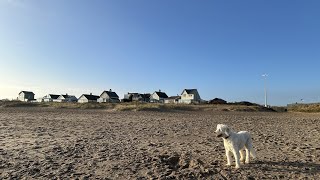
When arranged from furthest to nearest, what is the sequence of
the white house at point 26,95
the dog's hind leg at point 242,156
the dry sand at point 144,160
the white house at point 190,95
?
the white house at point 26,95
the white house at point 190,95
the dog's hind leg at point 242,156
the dry sand at point 144,160

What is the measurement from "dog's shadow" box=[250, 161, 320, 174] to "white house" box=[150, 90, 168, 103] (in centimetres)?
11208

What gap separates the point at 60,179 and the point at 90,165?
1.44m

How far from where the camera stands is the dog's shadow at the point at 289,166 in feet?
28.2

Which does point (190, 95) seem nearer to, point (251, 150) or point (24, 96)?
point (24, 96)

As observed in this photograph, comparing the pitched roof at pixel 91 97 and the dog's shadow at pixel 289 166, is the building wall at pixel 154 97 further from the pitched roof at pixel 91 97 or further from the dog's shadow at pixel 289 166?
A: the dog's shadow at pixel 289 166

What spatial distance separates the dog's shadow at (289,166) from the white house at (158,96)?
112 m

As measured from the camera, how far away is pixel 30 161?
930cm

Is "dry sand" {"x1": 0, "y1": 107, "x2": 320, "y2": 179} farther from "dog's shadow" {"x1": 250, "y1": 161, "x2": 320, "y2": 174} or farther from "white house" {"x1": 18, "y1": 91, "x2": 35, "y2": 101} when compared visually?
"white house" {"x1": 18, "y1": 91, "x2": 35, "y2": 101}

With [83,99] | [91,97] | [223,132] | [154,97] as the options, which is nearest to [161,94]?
[154,97]

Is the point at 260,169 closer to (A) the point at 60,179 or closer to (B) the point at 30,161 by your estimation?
(A) the point at 60,179

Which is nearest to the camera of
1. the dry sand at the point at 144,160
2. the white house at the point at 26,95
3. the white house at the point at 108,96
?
the dry sand at the point at 144,160

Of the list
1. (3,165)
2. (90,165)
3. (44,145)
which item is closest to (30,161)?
(3,165)

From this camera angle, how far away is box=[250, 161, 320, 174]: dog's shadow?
8586 mm

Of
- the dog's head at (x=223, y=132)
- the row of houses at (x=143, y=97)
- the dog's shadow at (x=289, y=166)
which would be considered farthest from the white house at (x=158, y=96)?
the dog's head at (x=223, y=132)
